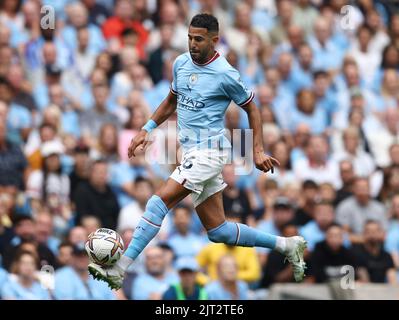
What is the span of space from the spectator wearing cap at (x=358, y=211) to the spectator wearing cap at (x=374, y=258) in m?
0.44

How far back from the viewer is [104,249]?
1126 centimetres

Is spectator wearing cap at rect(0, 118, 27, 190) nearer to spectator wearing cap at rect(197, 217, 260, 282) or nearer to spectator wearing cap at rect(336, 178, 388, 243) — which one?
spectator wearing cap at rect(197, 217, 260, 282)

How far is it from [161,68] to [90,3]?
1.53 m

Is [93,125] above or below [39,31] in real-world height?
below

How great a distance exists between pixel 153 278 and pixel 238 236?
3925mm

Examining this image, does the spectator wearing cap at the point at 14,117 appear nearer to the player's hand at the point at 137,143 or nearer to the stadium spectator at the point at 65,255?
the stadium spectator at the point at 65,255

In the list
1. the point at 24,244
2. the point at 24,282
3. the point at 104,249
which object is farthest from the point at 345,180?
the point at 104,249

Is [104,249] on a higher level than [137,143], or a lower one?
lower

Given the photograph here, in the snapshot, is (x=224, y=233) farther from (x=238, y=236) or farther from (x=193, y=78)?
(x=193, y=78)

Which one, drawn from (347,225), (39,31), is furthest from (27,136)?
(347,225)

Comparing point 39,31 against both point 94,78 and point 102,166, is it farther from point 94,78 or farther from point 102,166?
point 102,166

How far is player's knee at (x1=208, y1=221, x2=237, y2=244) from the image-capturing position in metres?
11.9

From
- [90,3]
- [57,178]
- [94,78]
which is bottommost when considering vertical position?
[57,178]

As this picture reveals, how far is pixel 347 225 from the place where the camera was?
17938 millimetres
